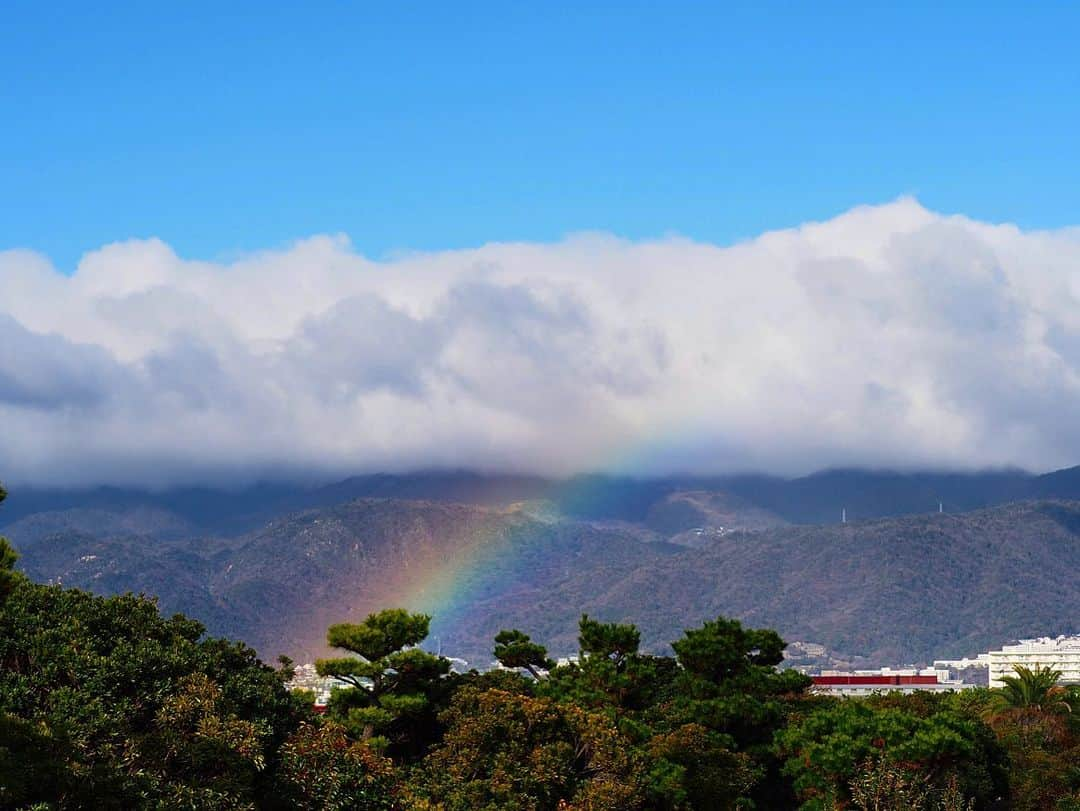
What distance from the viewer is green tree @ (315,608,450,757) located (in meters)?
58.7

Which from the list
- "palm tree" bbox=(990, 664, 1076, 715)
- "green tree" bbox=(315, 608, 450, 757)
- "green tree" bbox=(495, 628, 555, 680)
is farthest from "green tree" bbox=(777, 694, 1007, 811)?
"green tree" bbox=(495, 628, 555, 680)

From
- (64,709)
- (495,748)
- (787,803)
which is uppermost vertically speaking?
(64,709)

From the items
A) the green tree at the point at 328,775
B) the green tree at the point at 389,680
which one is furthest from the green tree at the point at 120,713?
the green tree at the point at 389,680

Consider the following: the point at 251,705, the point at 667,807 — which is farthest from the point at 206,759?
the point at 667,807

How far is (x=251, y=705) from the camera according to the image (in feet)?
113

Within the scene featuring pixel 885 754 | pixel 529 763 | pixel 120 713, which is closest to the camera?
pixel 120 713

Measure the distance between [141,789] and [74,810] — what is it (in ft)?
5.35

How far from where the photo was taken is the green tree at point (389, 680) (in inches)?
2312

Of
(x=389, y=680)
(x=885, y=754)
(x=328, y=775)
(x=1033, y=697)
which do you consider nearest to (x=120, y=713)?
(x=328, y=775)

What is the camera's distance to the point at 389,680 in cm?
6088

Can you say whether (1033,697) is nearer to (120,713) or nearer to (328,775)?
(328,775)

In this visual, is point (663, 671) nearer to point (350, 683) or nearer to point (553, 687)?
point (553, 687)

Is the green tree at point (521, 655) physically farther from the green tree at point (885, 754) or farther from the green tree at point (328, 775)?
the green tree at point (328, 775)

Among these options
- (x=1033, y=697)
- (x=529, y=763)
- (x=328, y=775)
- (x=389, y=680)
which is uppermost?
(x=328, y=775)
